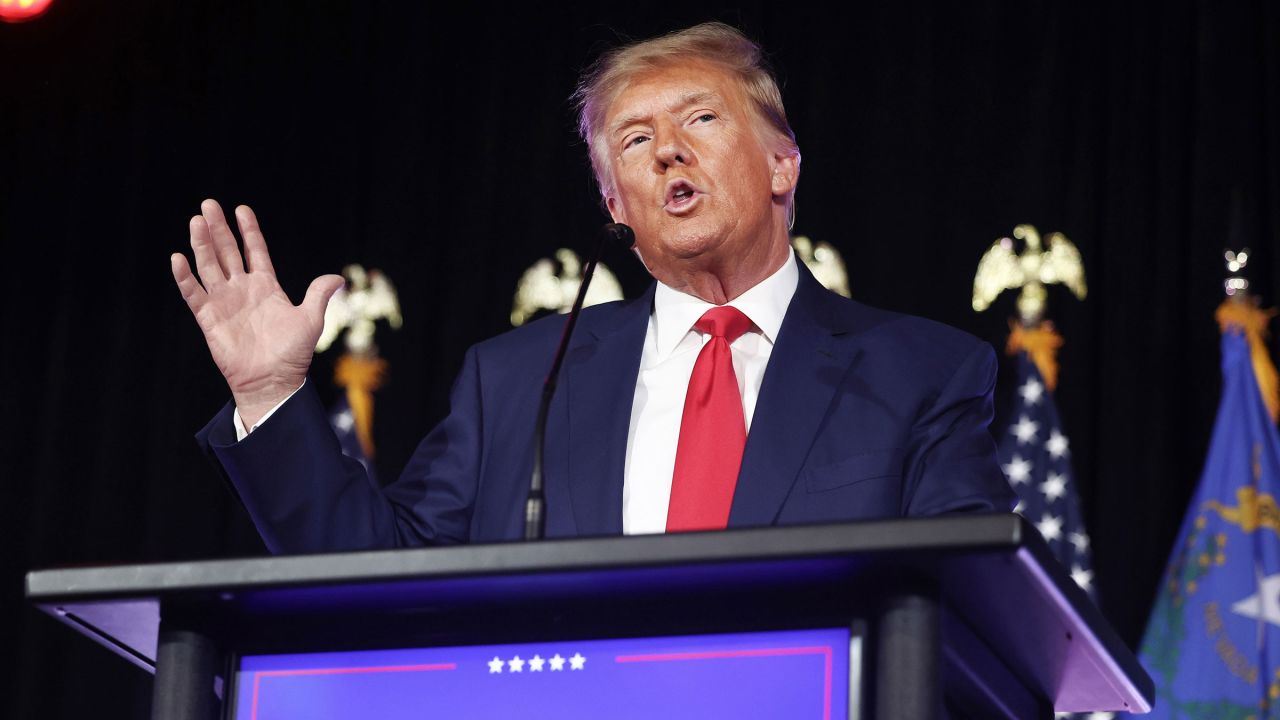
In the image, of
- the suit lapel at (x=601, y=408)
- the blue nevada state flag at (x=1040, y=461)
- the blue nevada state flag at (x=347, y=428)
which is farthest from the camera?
the blue nevada state flag at (x=347, y=428)

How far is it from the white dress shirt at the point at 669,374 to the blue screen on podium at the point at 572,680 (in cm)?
56

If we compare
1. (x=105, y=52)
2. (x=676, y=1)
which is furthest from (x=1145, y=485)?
(x=105, y=52)

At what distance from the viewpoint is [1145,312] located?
151 inches

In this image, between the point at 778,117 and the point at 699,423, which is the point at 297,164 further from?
the point at 699,423

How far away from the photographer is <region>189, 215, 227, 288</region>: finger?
165 cm

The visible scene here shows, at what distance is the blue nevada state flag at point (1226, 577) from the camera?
11.9ft

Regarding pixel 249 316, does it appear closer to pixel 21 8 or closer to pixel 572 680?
pixel 572 680

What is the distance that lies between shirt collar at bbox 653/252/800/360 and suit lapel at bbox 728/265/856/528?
0.11m

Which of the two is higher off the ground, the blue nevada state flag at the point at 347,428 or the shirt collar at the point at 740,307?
the blue nevada state flag at the point at 347,428

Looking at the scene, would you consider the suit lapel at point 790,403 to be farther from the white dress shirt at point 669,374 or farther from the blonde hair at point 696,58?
the blonde hair at point 696,58

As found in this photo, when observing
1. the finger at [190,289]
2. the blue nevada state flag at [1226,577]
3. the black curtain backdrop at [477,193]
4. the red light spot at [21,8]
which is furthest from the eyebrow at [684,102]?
the red light spot at [21,8]

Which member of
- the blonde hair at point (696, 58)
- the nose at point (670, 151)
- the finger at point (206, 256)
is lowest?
the finger at point (206, 256)

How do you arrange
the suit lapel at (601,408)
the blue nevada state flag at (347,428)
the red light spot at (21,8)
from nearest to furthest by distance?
1. the suit lapel at (601,408)
2. the red light spot at (21,8)
3. the blue nevada state flag at (347,428)

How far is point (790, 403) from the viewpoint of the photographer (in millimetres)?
1773
